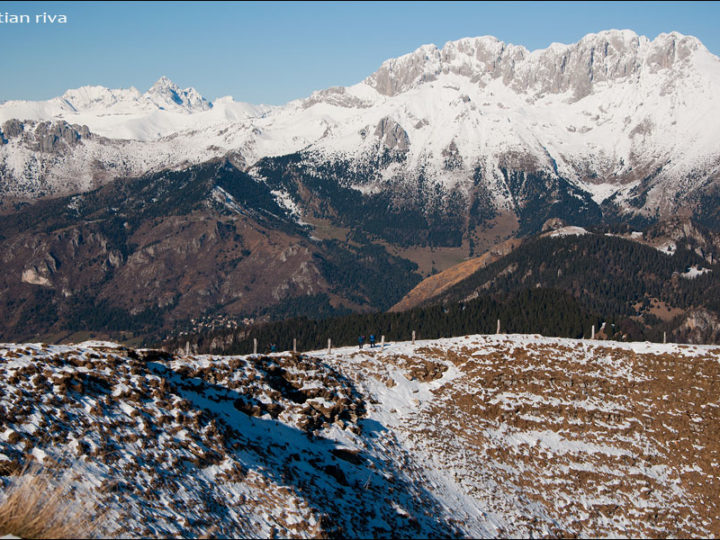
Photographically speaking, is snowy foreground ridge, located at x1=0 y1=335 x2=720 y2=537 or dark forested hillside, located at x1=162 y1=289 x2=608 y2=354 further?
dark forested hillside, located at x1=162 y1=289 x2=608 y2=354

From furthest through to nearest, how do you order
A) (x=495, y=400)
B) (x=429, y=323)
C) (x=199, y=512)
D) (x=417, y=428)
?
(x=429, y=323)
(x=495, y=400)
(x=417, y=428)
(x=199, y=512)

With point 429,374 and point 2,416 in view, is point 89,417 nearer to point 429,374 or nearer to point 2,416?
point 2,416

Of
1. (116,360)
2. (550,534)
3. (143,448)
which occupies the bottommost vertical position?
(550,534)

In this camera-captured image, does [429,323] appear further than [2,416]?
Yes

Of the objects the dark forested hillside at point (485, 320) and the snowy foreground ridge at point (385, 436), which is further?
the dark forested hillside at point (485, 320)

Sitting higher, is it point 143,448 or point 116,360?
point 116,360

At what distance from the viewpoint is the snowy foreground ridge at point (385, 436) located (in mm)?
29578

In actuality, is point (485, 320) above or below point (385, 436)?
above

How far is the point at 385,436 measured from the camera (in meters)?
46.7

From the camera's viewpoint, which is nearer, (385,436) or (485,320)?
(385,436)

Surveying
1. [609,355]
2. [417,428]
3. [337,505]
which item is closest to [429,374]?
[417,428]

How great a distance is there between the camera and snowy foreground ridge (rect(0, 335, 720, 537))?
29578 mm

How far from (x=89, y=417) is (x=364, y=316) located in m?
164

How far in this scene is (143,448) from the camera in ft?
104
